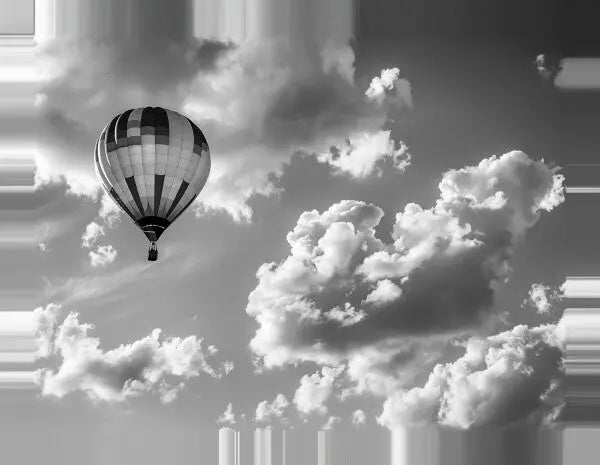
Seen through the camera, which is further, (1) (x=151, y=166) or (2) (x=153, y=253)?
(1) (x=151, y=166)

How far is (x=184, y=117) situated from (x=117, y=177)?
25.7 ft

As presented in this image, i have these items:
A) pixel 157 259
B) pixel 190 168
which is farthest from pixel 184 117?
pixel 157 259

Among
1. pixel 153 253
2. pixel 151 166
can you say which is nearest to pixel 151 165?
pixel 151 166

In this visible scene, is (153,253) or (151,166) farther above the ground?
(151,166)

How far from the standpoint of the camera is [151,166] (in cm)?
8438

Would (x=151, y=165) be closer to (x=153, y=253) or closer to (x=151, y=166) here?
(x=151, y=166)

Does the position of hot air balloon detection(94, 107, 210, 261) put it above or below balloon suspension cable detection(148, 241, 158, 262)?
above

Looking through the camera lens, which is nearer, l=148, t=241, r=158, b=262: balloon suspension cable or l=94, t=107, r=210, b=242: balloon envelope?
l=148, t=241, r=158, b=262: balloon suspension cable

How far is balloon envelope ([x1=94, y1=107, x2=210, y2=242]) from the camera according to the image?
83750 mm

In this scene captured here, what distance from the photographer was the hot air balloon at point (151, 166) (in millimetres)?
83750

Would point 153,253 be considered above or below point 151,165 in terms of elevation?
below

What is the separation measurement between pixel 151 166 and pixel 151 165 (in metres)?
0.10

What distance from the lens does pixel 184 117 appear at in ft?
291

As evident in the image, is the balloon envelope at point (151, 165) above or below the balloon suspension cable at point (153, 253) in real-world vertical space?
above
